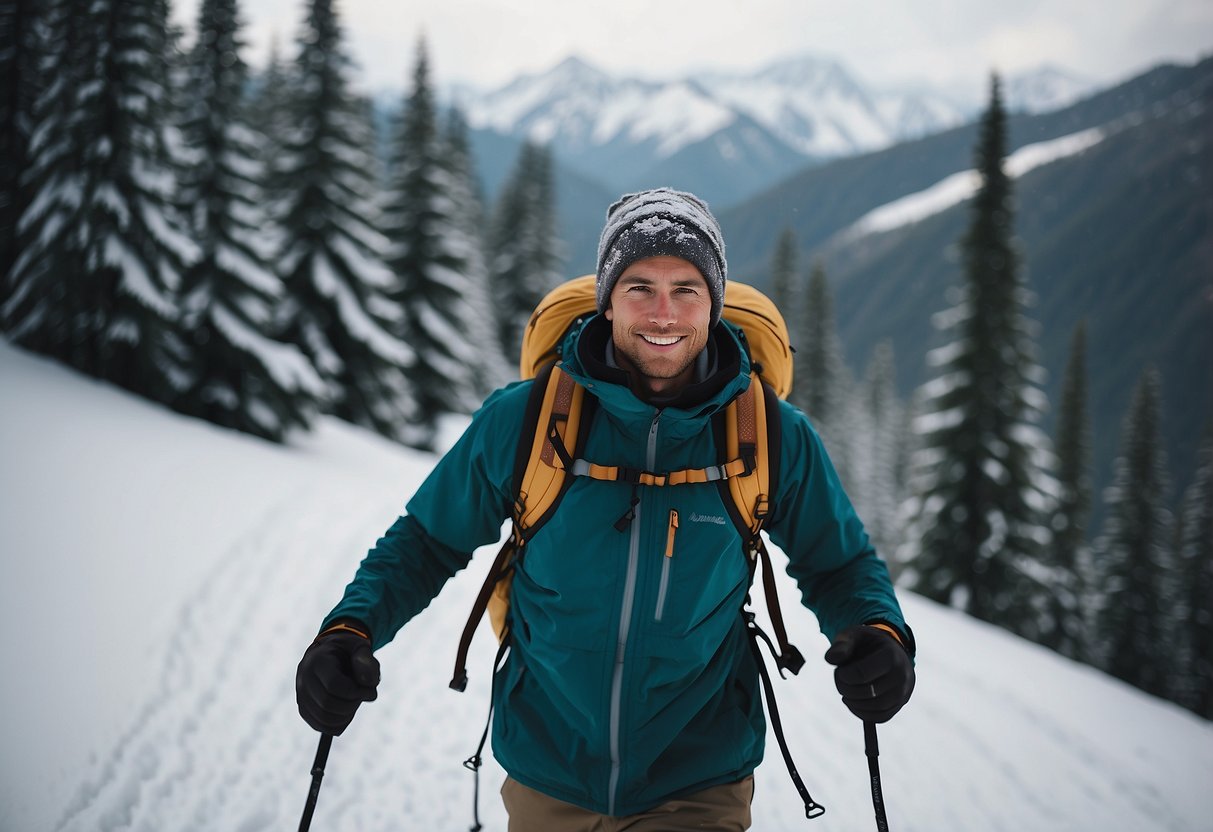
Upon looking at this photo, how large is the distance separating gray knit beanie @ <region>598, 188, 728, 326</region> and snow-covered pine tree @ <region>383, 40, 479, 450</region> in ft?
63.9

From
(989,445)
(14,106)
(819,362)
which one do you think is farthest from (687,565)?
(819,362)

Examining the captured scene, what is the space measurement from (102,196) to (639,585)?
14.8m

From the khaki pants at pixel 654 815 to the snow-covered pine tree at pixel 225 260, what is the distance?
1366 cm

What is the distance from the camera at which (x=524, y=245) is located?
2842 cm

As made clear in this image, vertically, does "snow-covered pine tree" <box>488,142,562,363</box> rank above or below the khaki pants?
above

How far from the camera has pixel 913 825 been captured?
4902 millimetres

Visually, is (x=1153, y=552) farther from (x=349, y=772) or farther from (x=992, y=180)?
(x=349, y=772)

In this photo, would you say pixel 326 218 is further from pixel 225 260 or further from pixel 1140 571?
pixel 1140 571

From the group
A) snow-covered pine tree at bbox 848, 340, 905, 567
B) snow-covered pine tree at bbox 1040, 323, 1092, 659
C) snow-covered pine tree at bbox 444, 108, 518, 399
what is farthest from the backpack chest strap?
snow-covered pine tree at bbox 848, 340, 905, 567

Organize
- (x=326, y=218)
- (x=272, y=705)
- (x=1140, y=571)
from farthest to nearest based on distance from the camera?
1. (x=1140, y=571)
2. (x=326, y=218)
3. (x=272, y=705)

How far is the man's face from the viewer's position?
2.23 meters

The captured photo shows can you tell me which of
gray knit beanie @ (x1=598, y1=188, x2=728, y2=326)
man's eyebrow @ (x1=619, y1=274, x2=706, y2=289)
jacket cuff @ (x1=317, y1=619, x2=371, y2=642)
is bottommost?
jacket cuff @ (x1=317, y1=619, x2=371, y2=642)

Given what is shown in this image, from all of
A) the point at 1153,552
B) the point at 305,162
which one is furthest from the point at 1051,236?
the point at 305,162

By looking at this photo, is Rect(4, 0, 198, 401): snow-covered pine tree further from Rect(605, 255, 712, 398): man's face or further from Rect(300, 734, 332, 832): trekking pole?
Rect(605, 255, 712, 398): man's face
